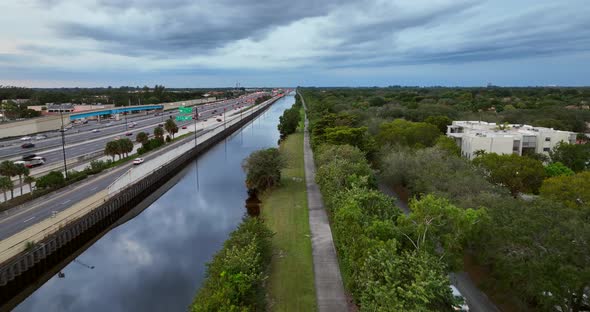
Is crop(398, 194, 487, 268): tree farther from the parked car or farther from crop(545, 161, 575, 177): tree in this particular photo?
crop(545, 161, 575, 177): tree

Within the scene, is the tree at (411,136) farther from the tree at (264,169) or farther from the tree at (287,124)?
the tree at (287,124)

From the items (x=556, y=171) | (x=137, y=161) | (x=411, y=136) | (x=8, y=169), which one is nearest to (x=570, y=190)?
(x=556, y=171)

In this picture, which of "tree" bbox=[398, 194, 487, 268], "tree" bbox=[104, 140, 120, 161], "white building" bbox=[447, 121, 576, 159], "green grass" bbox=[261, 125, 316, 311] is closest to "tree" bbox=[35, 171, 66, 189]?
"tree" bbox=[104, 140, 120, 161]

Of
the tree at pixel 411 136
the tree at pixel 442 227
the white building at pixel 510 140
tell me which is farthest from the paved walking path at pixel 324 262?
the white building at pixel 510 140

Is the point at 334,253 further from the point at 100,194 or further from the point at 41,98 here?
the point at 41,98

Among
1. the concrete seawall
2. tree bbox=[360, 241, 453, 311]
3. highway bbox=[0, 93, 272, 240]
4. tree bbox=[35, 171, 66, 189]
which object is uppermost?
tree bbox=[360, 241, 453, 311]

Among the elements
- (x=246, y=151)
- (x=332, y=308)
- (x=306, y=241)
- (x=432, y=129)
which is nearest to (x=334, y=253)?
(x=306, y=241)
